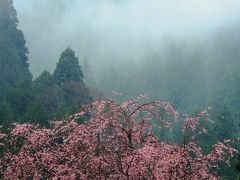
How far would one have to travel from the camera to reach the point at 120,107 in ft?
34.3

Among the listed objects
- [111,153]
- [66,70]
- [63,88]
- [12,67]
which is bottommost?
[111,153]

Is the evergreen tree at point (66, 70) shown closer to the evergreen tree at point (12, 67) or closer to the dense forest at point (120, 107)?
the dense forest at point (120, 107)

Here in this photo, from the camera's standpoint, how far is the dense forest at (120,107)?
10.2m

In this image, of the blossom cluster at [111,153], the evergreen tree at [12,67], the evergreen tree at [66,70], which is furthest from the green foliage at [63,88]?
the blossom cluster at [111,153]

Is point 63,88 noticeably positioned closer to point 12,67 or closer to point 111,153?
point 12,67

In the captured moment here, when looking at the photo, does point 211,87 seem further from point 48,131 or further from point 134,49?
point 48,131

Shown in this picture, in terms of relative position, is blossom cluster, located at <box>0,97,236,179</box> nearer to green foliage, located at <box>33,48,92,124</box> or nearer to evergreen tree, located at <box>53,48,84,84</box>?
green foliage, located at <box>33,48,92,124</box>

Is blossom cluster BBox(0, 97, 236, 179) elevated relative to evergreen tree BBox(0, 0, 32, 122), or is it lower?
lower

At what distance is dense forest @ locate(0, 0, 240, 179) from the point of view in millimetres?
10172

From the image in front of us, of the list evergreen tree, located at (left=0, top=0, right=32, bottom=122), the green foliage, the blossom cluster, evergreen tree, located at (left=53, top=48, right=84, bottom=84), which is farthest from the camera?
evergreen tree, located at (left=53, top=48, right=84, bottom=84)

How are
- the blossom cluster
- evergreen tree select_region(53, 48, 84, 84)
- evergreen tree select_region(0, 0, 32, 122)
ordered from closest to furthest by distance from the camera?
the blossom cluster, evergreen tree select_region(0, 0, 32, 122), evergreen tree select_region(53, 48, 84, 84)

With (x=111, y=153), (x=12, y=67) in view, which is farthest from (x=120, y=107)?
(x=12, y=67)

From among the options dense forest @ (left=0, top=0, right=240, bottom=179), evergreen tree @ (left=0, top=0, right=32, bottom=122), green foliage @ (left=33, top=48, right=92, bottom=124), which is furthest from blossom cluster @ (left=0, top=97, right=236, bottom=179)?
green foliage @ (left=33, top=48, right=92, bottom=124)

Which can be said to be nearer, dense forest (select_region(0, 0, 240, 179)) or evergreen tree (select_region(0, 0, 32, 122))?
dense forest (select_region(0, 0, 240, 179))
